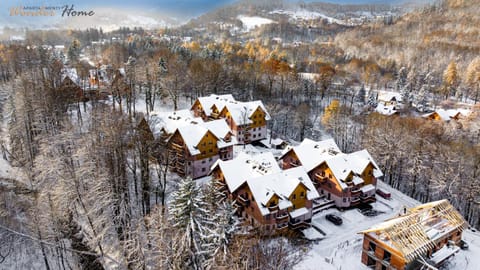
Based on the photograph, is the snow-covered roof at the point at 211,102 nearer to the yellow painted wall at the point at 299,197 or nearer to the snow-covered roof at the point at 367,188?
the yellow painted wall at the point at 299,197

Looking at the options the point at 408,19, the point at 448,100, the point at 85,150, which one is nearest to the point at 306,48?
the point at 448,100

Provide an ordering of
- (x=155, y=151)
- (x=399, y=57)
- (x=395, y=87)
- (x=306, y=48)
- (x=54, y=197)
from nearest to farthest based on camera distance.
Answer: (x=54, y=197), (x=155, y=151), (x=395, y=87), (x=399, y=57), (x=306, y=48)

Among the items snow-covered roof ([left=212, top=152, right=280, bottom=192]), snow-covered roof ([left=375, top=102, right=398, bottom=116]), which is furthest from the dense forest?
snow-covered roof ([left=212, top=152, right=280, bottom=192])

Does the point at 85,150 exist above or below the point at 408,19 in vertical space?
below

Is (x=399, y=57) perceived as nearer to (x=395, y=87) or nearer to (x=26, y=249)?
(x=395, y=87)

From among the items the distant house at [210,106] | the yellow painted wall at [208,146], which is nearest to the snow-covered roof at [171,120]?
the yellow painted wall at [208,146]

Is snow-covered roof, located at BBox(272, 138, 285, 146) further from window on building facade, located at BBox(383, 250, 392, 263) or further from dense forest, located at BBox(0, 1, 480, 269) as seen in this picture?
window on building facade, located at BBox(383, 250, 392, 263)

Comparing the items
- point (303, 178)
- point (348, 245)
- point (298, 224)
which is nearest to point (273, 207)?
point (298, 224)
